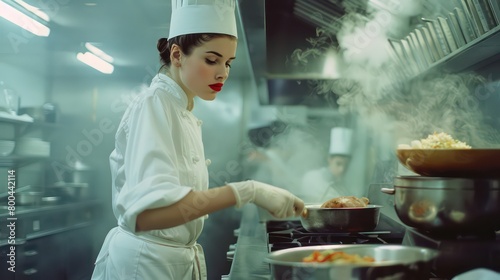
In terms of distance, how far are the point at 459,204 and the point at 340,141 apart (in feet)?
15.0

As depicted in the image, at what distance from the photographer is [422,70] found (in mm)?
2635

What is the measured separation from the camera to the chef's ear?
1.56m

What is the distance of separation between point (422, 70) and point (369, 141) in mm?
3186

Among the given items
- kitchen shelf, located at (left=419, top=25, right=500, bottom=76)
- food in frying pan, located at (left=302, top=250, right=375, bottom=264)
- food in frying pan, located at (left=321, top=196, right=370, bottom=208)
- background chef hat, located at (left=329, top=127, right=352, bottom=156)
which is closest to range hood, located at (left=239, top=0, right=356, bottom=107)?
kitchen shelf, located at (left=419, top=25, right=500, bottom=76)

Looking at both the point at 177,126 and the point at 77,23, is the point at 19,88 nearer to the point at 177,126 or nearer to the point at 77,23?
the point at 77,23

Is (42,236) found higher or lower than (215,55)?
lower

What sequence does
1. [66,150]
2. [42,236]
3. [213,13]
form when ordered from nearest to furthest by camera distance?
[213,13]
[42,236]
[66,150]

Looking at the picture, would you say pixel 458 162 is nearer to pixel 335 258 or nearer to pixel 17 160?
pixel 335 258

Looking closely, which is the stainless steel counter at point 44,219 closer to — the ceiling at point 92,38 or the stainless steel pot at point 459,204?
the ceiling at point 92,38

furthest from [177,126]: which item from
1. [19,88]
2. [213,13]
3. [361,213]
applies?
[19,88]

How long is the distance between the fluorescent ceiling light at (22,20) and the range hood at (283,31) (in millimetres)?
2157

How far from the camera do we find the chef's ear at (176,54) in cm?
156

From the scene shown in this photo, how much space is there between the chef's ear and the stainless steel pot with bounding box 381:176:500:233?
81cm

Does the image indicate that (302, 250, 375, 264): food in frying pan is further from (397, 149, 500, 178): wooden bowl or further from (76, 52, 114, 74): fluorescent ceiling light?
(76, 52, 114, 74): fluorescent ceiling light
